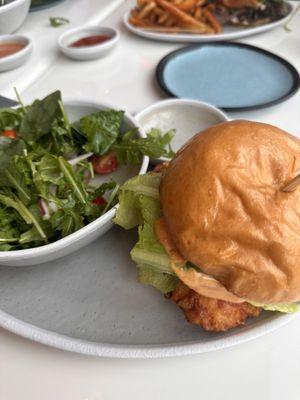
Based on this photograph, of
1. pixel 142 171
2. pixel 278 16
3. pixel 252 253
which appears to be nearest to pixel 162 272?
pixel 252 253

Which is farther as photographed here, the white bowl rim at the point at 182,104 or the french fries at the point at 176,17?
the french fries at the point at 176,17

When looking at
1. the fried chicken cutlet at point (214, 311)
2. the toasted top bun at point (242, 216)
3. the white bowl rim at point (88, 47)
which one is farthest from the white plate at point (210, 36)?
the fried chicken cutlet at point (214, 311)

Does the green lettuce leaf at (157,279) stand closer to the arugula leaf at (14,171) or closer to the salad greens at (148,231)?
the salad greens at (148,231)

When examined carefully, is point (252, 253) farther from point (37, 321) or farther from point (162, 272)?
point (37, 321)

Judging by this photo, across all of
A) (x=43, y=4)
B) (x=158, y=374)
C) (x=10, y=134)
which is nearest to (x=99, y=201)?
(x=10, y=134)

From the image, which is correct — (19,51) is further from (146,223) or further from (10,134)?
(146,223)
